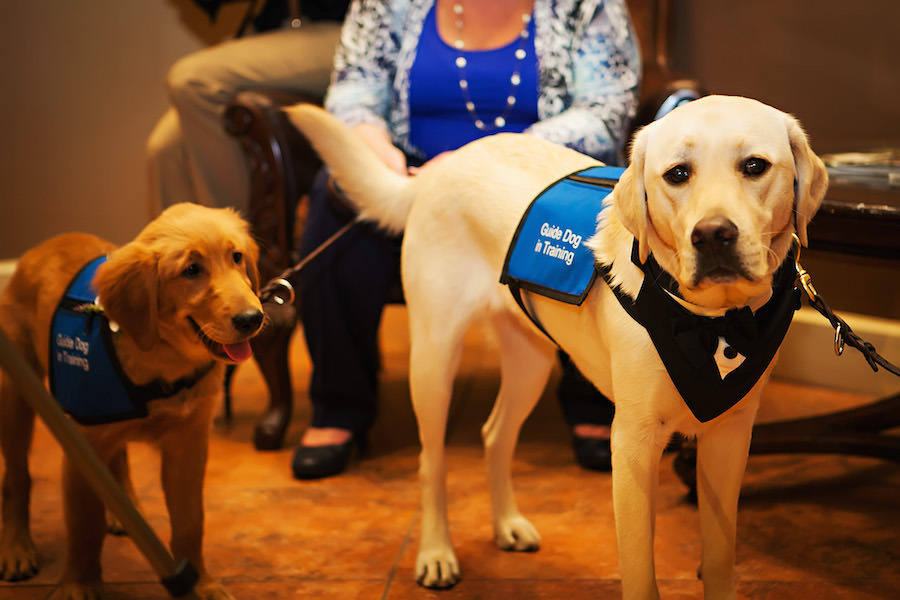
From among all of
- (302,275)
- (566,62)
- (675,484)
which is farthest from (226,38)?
(675,484)

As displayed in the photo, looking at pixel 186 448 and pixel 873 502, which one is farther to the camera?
pixel 873 502

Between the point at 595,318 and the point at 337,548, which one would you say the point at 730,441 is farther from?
the point at 337,548

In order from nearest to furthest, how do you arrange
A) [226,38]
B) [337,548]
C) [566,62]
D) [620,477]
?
[620,477] → [337,548] → [566,62] → [226,38]

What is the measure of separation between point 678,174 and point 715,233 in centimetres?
11

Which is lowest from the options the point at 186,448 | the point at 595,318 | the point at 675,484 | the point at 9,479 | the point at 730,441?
the point at 675,484

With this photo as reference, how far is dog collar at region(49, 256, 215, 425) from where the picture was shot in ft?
4.80

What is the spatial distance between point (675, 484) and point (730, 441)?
88 centimetres

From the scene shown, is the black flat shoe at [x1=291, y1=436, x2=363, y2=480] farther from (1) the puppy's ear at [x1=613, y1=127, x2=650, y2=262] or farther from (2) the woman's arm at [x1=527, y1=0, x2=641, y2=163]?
(1) the puppy's ear at [x1=613, y1=127, x2=650, y2=262]

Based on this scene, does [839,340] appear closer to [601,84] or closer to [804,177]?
[804,177]

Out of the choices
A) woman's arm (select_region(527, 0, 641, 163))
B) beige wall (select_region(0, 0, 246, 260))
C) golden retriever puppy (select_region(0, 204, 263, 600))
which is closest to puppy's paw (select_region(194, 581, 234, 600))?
golden retriever puppy (select_region(0, 204, 263, 600))

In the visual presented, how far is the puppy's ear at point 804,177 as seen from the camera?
1119 mm

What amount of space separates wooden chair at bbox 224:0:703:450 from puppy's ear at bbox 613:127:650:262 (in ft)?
3.87

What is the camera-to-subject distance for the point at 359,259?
230 centimetres

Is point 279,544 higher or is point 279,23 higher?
point 279,23
